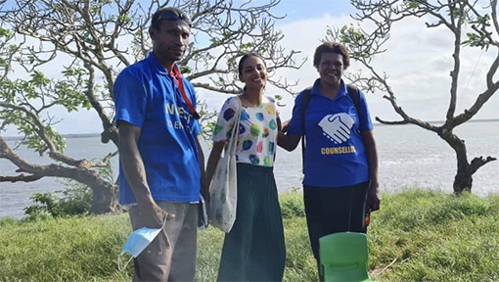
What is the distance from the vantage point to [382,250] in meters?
4.51

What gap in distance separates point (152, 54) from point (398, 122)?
6.32m

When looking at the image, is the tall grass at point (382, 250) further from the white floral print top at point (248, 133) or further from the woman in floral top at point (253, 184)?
the white floral print top at point (248, 133)

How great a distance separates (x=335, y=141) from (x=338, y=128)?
0.24 feet

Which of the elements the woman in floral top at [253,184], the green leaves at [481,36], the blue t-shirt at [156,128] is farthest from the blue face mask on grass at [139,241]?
the green leaves at [481,36]

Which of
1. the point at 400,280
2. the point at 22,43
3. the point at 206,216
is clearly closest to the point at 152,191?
the point at 206,216

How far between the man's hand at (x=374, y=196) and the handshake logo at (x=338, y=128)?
1.12 feet

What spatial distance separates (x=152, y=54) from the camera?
231 centimetres

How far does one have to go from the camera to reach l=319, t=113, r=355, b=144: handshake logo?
109 inches

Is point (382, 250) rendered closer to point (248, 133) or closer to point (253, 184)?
point (253, 184)

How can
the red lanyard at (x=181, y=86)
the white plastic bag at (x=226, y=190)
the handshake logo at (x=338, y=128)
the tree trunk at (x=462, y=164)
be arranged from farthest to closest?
the tree trunk at (x=462, y=164) < the handshake logo at (x=338, y=128) < the white plastic bag at (x=226, y=190) < the red lanyard at (x=181, y=86)

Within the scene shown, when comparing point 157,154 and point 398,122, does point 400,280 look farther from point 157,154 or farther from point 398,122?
point 398,122

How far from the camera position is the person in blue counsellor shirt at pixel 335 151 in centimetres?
279

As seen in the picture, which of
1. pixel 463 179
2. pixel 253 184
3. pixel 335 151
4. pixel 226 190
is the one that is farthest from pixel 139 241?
pixel 463 179

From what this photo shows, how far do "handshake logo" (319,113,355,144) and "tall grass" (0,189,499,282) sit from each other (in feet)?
4.99
